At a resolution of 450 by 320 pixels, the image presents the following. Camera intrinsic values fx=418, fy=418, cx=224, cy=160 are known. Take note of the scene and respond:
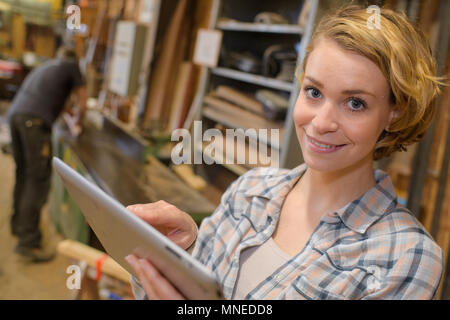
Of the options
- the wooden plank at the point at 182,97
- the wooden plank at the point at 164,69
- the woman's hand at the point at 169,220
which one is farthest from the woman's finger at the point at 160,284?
the wooden plank at the point at 164,69

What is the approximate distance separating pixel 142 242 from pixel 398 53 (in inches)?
20.5

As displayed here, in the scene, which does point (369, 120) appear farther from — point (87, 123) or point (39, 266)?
point (87, 123)

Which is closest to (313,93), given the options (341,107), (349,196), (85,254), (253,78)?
(341,107)

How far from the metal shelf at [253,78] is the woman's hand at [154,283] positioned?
5.06 ft

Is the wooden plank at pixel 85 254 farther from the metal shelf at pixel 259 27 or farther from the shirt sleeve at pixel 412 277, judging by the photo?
the metal shelf at pixel 259 27

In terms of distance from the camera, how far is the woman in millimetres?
721

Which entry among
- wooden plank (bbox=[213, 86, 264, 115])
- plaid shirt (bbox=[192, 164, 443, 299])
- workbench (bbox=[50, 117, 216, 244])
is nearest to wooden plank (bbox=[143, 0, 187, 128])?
workbench (bbox=[50, 117, 216, 244])

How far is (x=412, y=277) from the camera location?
2.30ft

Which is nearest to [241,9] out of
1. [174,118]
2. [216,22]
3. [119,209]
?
[216,22]

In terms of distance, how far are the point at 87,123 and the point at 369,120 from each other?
3.13 m

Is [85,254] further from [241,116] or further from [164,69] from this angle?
[164,69]

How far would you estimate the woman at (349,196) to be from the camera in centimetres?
72

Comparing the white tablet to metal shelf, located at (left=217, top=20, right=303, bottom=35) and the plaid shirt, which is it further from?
metal shelf, located at (left=217, top=20, right=303, bottom=35)

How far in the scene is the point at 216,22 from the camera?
243cm
